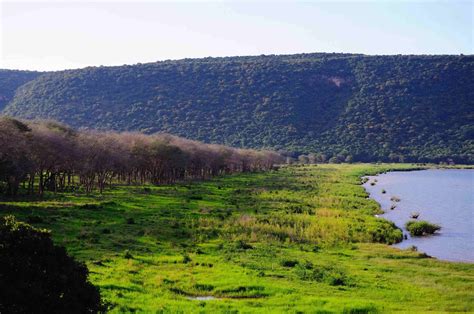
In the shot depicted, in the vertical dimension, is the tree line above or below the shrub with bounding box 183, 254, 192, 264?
above

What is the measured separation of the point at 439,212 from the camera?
73.6 m

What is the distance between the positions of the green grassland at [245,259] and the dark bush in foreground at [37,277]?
5.11m

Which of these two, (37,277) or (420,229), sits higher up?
(37,277)

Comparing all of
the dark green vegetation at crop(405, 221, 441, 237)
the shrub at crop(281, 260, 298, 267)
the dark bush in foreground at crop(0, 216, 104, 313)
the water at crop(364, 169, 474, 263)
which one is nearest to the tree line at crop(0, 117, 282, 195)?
the shrub at crop(281, 260, 298, 267)

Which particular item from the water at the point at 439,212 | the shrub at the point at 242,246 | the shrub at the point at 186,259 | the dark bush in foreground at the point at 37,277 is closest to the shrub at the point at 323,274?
the shrub at the point at 242,246

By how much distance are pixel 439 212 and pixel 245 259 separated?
46.7m

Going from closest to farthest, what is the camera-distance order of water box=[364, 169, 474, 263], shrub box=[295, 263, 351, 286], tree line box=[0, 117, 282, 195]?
1. shrub box=[295, 263, 351, 286]
2. water box=[364, 169, 474, 263]
3. tree line box=[0, 117, 282, 195]

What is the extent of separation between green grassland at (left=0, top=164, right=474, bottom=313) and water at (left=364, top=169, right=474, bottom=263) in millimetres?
3606

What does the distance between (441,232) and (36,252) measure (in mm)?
48389

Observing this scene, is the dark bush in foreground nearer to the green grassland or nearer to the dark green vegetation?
the green grassland

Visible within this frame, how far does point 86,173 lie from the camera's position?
77.6m

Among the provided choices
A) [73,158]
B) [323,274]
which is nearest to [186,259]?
[323,274]

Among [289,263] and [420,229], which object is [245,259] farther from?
[420,229]

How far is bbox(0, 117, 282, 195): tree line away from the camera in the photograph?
190 ft
